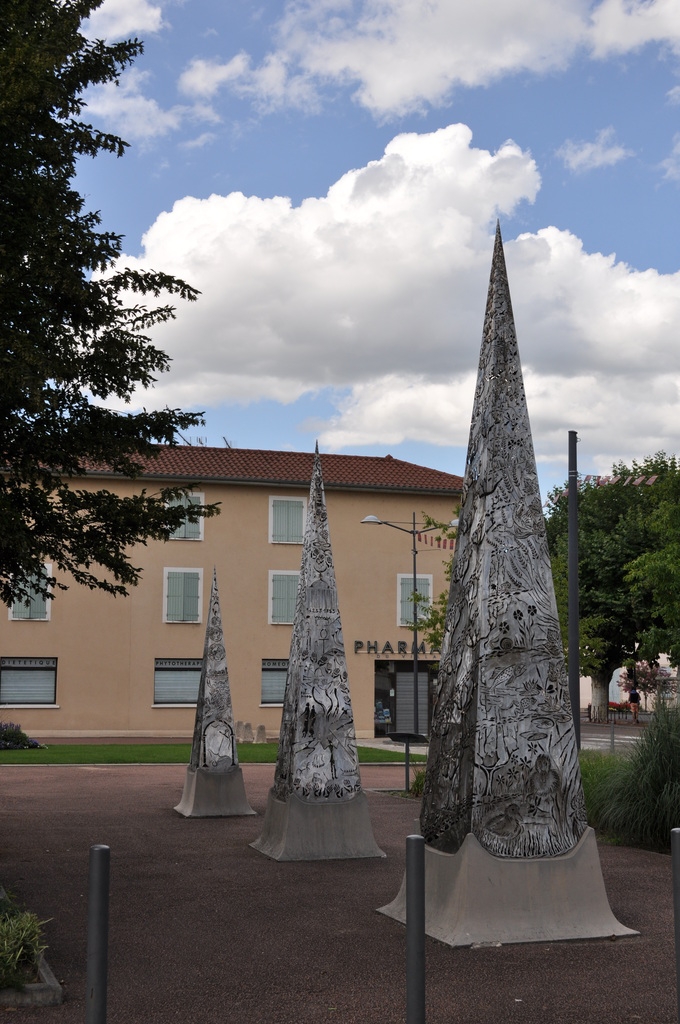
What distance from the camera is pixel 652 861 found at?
1053 centimetres

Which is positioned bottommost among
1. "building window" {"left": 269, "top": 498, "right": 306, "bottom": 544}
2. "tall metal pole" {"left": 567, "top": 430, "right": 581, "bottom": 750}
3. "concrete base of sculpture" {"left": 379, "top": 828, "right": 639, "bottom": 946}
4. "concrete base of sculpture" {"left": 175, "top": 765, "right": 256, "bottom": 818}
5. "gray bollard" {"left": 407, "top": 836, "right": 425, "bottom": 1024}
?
"concrete base of sculpture" {"left": 175, "top": 765, "right": 256, "bottom": 818}

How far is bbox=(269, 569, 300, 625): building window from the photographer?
37875 millimetres

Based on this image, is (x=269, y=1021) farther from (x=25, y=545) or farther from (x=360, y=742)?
(x=360, y=742)

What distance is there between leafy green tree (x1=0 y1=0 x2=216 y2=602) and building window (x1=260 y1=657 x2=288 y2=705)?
25248mm

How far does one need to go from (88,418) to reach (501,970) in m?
7.70

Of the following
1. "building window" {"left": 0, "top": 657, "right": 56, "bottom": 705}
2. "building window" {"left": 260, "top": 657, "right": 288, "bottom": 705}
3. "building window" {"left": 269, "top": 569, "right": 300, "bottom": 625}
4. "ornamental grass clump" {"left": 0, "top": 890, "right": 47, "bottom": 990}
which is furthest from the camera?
"building window" {"left": 269, "top": 569, "right": 300, "bottom": 625}

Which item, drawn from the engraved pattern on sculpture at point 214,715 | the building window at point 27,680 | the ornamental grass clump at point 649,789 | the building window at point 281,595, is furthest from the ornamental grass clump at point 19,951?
the building window at point 281,595

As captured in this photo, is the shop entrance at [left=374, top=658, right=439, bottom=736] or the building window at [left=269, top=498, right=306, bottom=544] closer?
the building window at [left=269, top=498, right=306, bottom=544]

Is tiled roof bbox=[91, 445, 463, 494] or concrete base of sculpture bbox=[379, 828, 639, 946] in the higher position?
tiled roof bbox=[91, 445, 463, 494]

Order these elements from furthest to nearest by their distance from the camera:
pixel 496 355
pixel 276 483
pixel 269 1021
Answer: pixel 276 483 < pixel 496 355 < pixel 269 1021

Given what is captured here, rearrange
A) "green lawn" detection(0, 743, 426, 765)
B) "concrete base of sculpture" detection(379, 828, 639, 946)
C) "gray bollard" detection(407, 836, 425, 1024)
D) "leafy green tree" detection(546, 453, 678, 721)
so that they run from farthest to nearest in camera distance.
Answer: "leafy green tree" detection(546, 453, 678, 721) < "green lawn" detection(0, 743, 426, 765) < "concrete base of sculpture" detection(379, 828, 639, 946) < "gray bollard" detection(407, 836, 425, 1024)

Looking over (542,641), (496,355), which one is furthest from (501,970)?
(496,355)

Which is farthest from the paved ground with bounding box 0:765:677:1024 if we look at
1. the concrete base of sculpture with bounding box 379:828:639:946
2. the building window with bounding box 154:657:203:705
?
the building window with bounding box 154:657:203:705

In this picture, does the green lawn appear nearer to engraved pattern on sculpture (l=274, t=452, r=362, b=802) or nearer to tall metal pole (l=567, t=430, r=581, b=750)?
tall metal pole (l=567, t=430, r=581, b=750)
